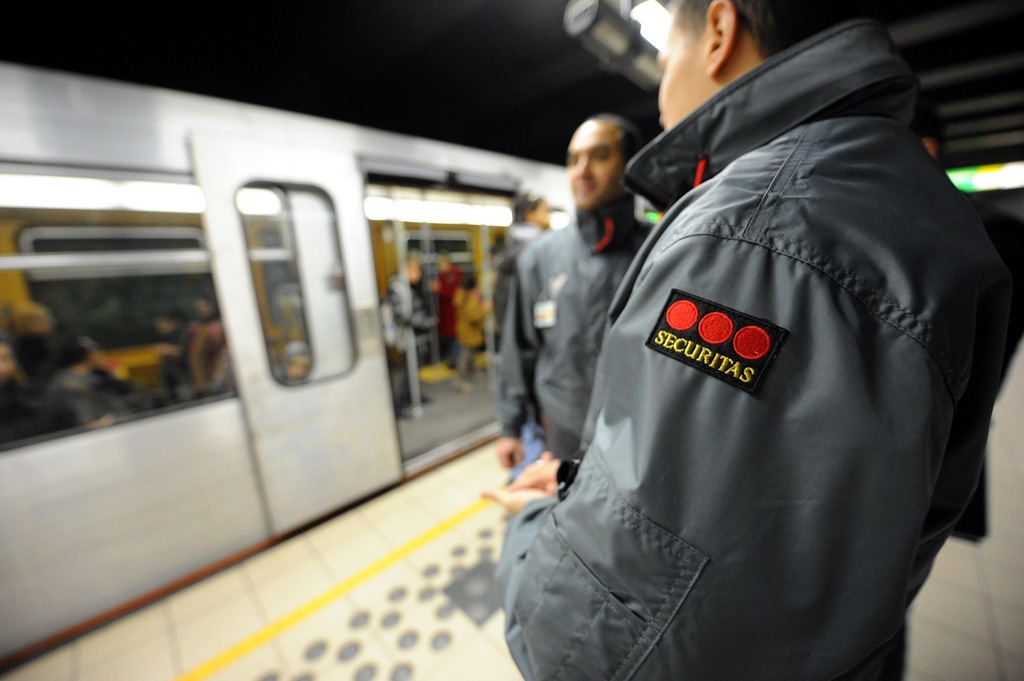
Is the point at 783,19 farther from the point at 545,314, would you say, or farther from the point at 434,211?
the point at 434,211

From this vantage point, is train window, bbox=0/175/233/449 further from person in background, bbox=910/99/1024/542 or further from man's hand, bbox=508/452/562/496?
person in background, bbox=910/99/1024/542

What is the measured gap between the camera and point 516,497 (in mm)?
954

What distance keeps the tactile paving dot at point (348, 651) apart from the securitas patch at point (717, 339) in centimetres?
253

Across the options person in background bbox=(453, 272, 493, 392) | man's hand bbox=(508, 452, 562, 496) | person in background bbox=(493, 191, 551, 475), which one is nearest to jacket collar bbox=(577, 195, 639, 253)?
person in background bbox=(493, 191, 551, 475)

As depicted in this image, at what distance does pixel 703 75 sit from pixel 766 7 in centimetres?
13

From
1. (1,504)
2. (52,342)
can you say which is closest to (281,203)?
(52,342)

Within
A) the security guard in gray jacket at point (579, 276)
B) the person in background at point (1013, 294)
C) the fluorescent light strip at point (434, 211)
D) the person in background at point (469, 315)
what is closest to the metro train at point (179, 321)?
the security guard in gray jacket at point (579, 276)

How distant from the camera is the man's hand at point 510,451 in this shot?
2113 millimetres

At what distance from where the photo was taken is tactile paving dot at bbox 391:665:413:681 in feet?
6.45

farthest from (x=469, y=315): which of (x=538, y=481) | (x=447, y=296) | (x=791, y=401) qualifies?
(x=791, y=401)

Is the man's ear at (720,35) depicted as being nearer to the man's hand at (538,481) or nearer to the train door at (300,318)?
the man's hand at (538,481)

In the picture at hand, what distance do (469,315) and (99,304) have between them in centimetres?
427

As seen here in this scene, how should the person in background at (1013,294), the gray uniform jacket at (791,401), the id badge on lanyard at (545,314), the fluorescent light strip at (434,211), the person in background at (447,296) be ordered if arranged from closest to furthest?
the gray uniform jacket at (791,401) → the person in background at (1013,294) → the id badge on lanyard at (545,314) → the fluorescent light strip at (434,211) → the person in background at (447,296)

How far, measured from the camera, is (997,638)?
1891mm
